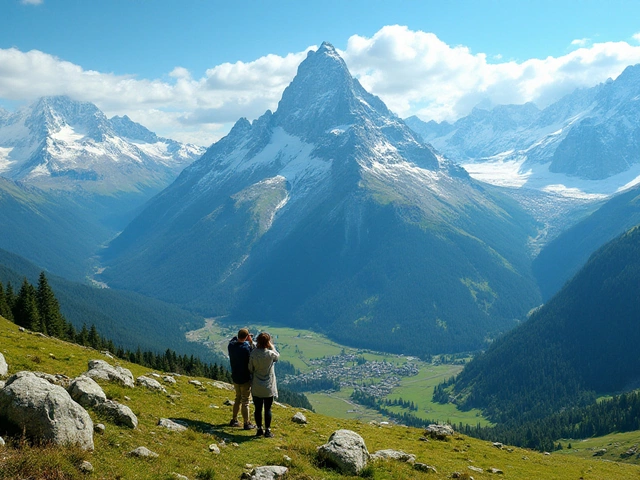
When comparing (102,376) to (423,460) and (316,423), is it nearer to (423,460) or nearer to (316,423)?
(316,423)

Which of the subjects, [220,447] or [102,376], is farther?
[102,376]

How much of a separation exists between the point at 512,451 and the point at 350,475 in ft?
90.6

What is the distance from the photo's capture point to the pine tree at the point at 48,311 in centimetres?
9318

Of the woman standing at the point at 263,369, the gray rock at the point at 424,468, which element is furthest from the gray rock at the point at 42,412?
the gray rock at the point at 424,468

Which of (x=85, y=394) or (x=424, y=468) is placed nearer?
(x=85, y=394)

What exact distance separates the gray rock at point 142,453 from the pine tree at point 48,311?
8184 cm

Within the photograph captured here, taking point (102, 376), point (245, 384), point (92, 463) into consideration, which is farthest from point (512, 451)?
point (92, 463)

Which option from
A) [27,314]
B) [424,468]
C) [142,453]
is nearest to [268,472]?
[142,453]

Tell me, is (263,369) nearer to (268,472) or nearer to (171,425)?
(171,425)

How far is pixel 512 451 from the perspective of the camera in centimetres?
4503

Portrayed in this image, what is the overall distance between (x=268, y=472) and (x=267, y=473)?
0.10m

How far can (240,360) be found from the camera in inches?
1049

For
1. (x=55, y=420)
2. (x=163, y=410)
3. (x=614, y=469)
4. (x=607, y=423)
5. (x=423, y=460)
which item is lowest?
(x=607, y=423)

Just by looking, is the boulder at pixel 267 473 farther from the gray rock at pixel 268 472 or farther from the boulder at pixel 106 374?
the boulder at pixel 106 374
